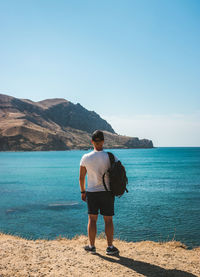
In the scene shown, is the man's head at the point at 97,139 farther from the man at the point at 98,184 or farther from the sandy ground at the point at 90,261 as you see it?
the sandy ground at the point at 90,261

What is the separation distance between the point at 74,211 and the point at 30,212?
3960mm

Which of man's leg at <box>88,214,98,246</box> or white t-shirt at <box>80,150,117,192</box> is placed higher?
white t-shirt at <box>80,150,117,192</box>

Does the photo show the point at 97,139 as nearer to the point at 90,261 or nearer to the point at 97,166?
the point at 97,166

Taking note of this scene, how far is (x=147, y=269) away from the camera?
5.08 metres

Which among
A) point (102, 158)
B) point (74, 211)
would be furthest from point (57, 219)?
point (102, 158)

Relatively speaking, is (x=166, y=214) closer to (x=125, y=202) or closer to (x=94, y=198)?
(x=125, y=202)

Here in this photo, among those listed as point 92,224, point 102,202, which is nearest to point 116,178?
point 102,202

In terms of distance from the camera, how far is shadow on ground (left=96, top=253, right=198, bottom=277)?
4.86m

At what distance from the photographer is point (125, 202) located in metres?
26.8

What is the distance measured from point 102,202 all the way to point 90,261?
126 cm

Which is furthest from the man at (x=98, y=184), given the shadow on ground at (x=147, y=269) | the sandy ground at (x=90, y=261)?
the sandy ground at (x=90, y=261)

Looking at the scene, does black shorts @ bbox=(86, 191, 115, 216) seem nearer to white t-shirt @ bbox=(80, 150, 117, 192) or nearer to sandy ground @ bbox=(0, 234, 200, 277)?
white t-shirt @ bbox=(80, 150, 117, 192)

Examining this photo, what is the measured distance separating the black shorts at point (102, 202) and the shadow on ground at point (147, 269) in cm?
100

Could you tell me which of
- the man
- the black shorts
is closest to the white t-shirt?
the man
